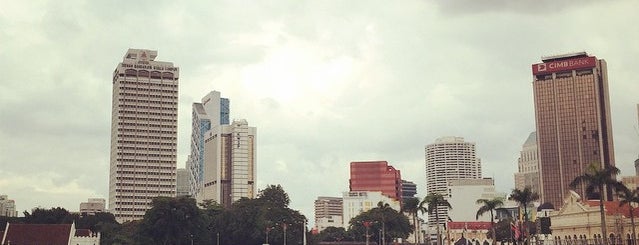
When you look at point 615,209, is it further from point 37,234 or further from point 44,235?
point 37,234

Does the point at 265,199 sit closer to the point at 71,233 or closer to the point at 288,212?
the point at 288,212

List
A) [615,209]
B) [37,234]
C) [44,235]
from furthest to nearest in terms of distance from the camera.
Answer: [44,235] < [37,234] < [615,209]

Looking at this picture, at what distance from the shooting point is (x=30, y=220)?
165 metres

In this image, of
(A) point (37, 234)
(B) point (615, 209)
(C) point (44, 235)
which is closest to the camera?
(B) point (615, 209)

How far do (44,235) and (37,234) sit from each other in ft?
4.85

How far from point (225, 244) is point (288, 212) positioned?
A: 15601 mm

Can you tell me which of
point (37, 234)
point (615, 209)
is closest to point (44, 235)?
point (37, 234)

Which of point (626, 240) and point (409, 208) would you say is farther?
point (409, 208)

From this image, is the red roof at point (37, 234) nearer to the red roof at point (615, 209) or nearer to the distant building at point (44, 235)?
the distant building at point (44, 235)

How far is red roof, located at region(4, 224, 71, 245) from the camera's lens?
5413 inches

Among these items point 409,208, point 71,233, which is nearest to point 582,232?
point 409,208

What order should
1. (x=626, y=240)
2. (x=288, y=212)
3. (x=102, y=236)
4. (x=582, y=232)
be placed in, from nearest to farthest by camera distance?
(x=626, y=240) → (x=582, y=232) → (x=102, y=236) → (x=288, y=212)

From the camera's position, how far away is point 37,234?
14012cm

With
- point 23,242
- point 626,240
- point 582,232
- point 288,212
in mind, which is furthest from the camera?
point 288,212
